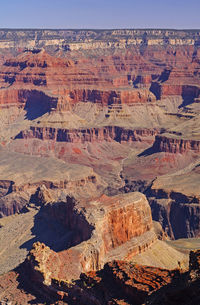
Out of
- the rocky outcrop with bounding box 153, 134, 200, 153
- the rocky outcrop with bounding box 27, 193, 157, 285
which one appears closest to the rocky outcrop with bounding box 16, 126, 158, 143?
the rocky outcrop with bounding box 153, 134, 200, 153

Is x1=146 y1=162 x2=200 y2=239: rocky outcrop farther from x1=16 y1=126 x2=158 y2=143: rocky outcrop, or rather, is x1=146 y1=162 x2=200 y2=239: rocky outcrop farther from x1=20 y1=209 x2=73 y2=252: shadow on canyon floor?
x1=16 y1=126 x2=158 y2=143: rocky outcrop

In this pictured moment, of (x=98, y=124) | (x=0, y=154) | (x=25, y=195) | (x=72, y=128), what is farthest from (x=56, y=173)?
(x=98, y=124)

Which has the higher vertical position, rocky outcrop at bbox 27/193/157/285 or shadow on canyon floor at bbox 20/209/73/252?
rocky outcrop at bbox 27/193/157/285

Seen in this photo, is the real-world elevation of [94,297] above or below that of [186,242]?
above

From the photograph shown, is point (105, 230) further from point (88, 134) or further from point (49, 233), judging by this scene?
point (88, 134)

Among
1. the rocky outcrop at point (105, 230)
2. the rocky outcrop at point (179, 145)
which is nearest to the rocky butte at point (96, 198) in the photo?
the rocky outcrop at point (105, 230)

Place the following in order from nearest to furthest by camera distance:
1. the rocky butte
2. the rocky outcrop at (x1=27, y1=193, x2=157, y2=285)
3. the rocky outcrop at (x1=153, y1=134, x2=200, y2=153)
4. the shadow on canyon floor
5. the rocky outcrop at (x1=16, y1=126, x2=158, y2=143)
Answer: the rocky butte, the rocky outcrop at (x1=27, y1=193, x2=157, y2=285), the shadow on canyon floor, the rocky outcrop at (x1=153, y1=134, x2=200, y2=153), the rocky outcrop at (x1=16, y1=126, x2=158, y2=143)

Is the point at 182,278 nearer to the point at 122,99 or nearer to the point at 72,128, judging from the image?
the point at 72,128
